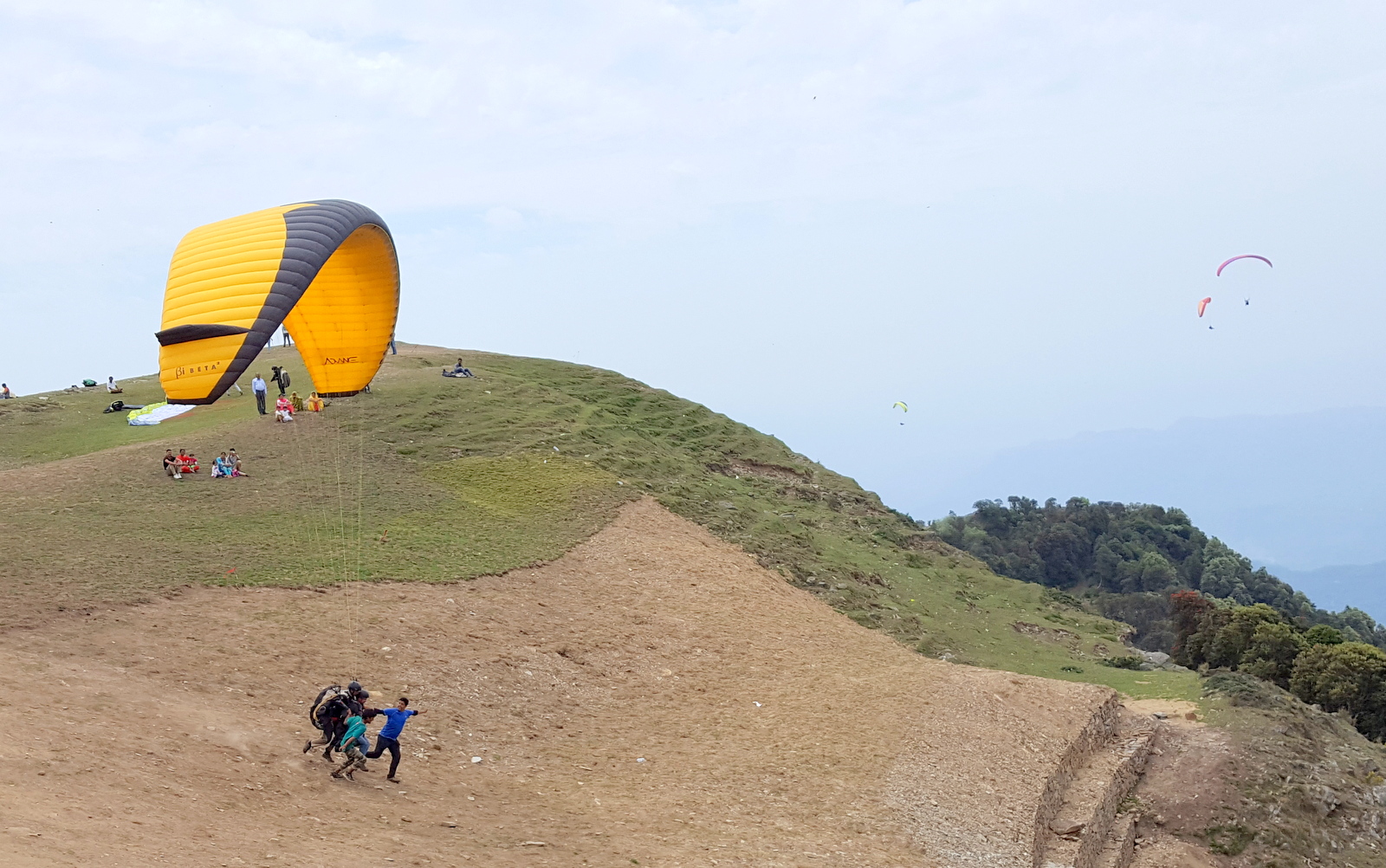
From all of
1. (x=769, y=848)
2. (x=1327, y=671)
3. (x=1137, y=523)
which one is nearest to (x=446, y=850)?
(x=769, y=848)

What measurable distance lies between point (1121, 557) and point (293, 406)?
5690 cm

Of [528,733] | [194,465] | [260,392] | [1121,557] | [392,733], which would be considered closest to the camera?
[392,733]

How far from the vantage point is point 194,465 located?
22.9m

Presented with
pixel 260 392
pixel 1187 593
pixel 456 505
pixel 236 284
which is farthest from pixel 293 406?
pixel 1187 593

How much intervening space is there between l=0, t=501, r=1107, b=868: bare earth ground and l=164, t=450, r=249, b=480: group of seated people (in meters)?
7.19

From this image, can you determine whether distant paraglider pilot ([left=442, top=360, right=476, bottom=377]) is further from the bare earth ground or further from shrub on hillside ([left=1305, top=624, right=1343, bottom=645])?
shrub on hillside ([left=1305, top=624, right=1343, bottom=645])

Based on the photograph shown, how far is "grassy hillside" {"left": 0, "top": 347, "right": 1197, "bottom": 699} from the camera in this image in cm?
1809

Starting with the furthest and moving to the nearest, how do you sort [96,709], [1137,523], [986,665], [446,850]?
[1137,523]
[986,665]
[96,709]
[446,850]

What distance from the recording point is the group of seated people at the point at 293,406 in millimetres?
27516

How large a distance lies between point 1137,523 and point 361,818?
72.6m

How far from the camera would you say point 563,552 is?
69.3 ft

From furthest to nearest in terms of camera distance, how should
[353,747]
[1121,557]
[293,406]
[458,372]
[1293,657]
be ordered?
[1121,557] < [458,372] < [293,406] < [1293,657] < [353,747]

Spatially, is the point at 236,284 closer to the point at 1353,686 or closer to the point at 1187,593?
the point at 1353,686

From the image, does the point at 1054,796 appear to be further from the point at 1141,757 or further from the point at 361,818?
the point at 361,818
